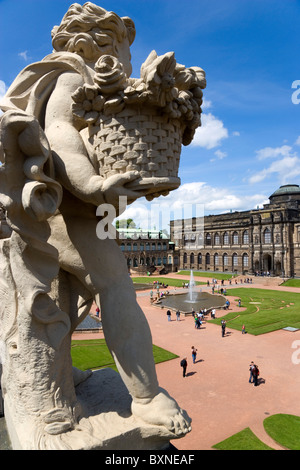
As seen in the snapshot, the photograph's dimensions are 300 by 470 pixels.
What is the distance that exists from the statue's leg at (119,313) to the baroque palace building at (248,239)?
166ft

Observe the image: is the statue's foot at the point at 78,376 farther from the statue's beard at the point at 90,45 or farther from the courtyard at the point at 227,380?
the statue's beard at the point at 90,45

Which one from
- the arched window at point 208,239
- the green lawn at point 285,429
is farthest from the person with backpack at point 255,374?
the arched window at point 208,239

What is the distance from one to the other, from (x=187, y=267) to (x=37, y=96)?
2522 inches

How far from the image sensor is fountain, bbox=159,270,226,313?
25797 mm

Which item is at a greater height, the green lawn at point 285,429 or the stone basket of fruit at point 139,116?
the stone basket of fruit at point 139,116

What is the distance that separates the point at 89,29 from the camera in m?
4.34

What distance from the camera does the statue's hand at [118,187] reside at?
10.3 ft

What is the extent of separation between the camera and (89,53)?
4328 mm

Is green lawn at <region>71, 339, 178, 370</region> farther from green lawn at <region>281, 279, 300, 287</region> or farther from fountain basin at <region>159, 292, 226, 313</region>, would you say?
green lawn at <region>281, 279, 300, 287</region>

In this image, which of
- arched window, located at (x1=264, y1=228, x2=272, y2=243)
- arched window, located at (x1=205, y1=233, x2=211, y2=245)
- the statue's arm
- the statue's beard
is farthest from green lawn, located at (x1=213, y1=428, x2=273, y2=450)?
arched window, located at (x1=205, y1=233, x2=211, y2=245)

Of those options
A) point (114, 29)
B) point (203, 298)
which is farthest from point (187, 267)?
point (114, 29)

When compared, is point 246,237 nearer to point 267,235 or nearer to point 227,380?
point 267,235

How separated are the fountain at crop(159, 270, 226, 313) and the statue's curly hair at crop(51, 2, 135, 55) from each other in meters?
21.3

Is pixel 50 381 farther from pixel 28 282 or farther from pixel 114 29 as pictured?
pixel 114 29
